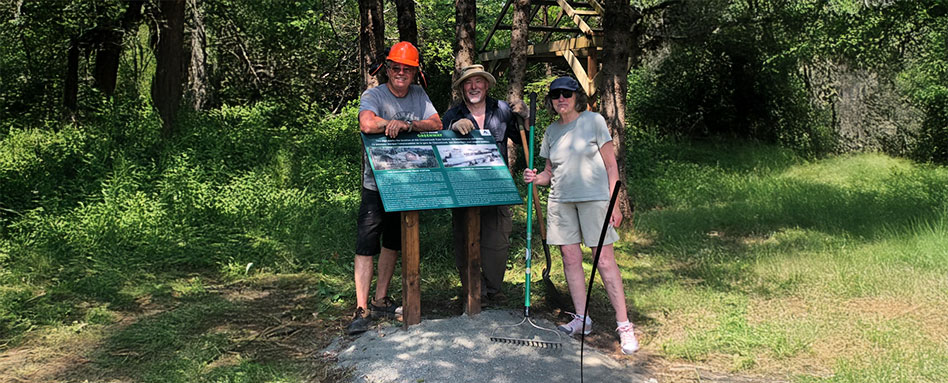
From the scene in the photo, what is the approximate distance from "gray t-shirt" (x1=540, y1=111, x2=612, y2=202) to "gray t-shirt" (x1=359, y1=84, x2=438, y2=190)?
37.9 inches

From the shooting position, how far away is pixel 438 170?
5129 millimetres

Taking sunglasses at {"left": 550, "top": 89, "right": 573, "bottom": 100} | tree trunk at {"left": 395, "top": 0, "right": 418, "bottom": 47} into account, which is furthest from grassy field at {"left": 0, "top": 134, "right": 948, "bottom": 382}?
tree trunk at {"left": 395, "top": 0, "right": 418, "bottom": 47}

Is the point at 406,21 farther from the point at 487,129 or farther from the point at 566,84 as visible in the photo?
the point at 566,84

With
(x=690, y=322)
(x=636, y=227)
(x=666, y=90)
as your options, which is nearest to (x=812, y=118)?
(x=666, y=90)

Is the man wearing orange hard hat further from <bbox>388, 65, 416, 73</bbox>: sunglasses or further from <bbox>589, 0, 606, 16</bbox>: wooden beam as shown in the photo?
<bbox>589, 0, 606, 16</bbox>: wooden beam

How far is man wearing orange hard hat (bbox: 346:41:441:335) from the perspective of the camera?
502cm

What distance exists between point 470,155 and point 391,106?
2.14ft

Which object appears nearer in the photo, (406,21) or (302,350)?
(302,350)

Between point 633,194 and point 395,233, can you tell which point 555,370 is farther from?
point 633,194

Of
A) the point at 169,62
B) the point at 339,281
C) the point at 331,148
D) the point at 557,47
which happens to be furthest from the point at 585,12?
the point at 339,281

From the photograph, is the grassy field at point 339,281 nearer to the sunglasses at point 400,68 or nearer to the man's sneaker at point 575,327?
the man's sneaker at point 575,327

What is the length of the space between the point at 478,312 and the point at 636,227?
4.24 metres

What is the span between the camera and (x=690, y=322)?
550cm

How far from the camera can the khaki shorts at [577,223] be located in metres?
4.87
